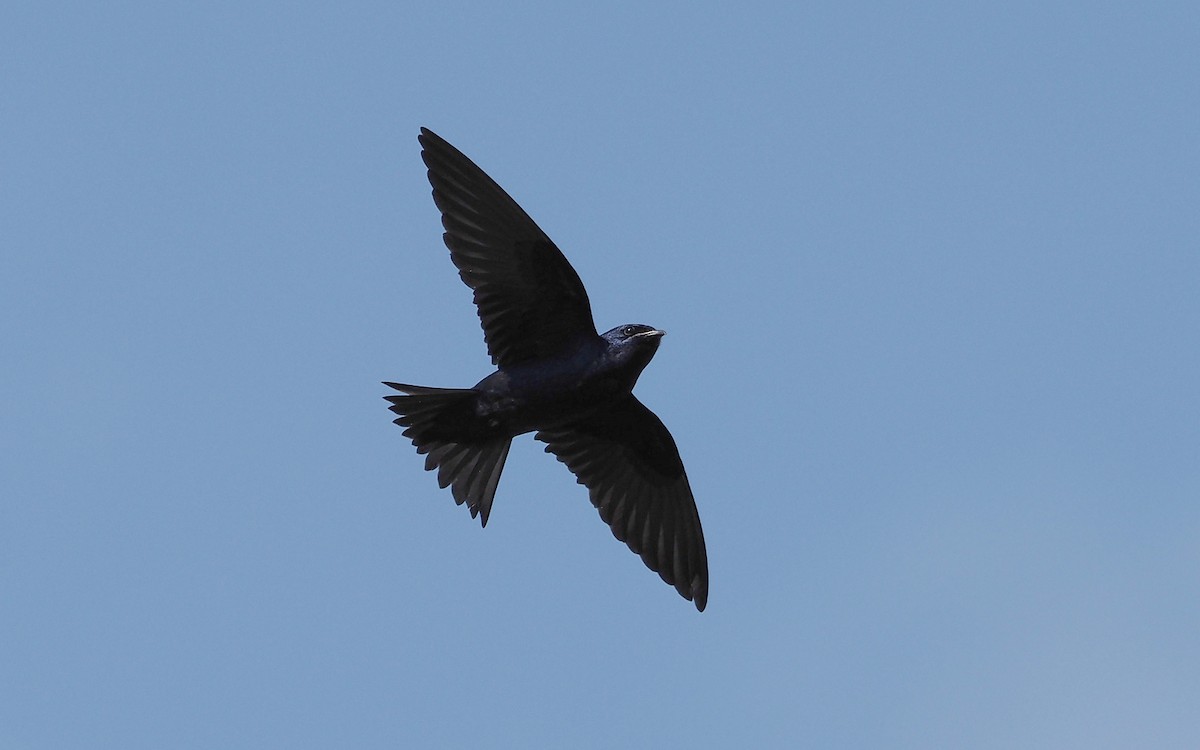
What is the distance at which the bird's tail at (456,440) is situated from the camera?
12.0m

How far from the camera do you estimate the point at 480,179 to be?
488 inches

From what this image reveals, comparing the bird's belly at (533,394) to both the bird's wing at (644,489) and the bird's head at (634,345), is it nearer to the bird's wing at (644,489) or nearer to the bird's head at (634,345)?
the bird's head at (634,345)

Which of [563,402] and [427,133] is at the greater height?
[427,133]

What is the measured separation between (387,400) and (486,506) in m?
1.14

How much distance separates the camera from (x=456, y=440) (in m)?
12.4

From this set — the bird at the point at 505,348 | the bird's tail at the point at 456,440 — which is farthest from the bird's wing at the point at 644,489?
the bird's tail at the point at 456,440

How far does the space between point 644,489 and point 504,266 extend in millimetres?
2196

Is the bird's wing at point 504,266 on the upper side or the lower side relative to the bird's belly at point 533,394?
upper

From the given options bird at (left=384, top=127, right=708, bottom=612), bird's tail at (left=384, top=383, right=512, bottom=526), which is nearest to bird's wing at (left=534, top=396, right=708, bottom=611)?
bird at (left=384, top=127, right=708, bottom=612)

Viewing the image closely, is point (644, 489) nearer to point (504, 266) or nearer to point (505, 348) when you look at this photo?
point (505, 348)

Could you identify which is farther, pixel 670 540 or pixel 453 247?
pixel 670 540

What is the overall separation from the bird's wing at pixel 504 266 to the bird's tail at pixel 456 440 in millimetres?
487

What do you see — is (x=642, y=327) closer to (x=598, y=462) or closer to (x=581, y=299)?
(x=581, y=299)

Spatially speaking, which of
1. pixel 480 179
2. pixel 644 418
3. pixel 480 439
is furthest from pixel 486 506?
pixel 480 179
